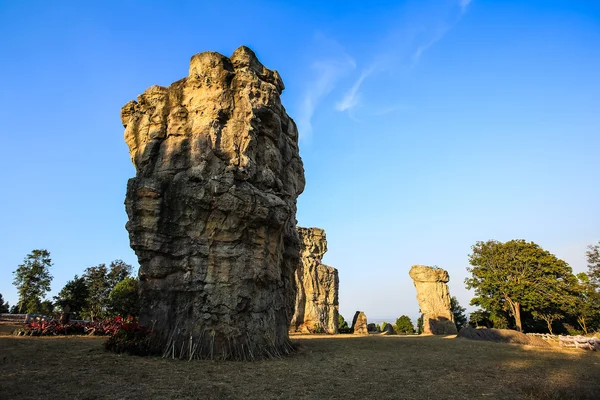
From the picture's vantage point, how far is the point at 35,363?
8508 mm

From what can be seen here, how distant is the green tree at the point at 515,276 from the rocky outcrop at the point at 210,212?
26.4 m

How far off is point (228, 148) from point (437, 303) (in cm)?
3208

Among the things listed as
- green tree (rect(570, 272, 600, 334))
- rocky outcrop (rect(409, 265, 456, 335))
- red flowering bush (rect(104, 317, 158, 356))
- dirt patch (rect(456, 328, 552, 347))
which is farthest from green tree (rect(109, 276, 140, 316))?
green tree (rect(570, 272, 600, 334))

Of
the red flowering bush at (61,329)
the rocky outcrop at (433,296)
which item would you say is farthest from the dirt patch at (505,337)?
the red flowering bush at (61,329)

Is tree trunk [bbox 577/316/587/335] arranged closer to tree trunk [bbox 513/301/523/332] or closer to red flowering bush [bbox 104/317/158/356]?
tree trunk [bbox 513/301/523/332]

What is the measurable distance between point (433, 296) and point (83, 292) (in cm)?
3356

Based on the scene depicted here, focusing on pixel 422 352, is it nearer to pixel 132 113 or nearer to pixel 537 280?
pixel 132 113

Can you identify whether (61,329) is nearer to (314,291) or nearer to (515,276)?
(314,291)

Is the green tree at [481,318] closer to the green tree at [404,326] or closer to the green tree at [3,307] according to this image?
the green tree at [404,326]

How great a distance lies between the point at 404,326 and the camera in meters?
41.3

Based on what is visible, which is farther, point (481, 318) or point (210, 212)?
point (481, 318)

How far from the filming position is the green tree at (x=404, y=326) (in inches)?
1610

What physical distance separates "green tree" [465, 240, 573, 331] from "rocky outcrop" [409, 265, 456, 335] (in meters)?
2.83

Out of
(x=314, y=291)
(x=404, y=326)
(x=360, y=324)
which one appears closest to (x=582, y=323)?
(x=404, y=326)
